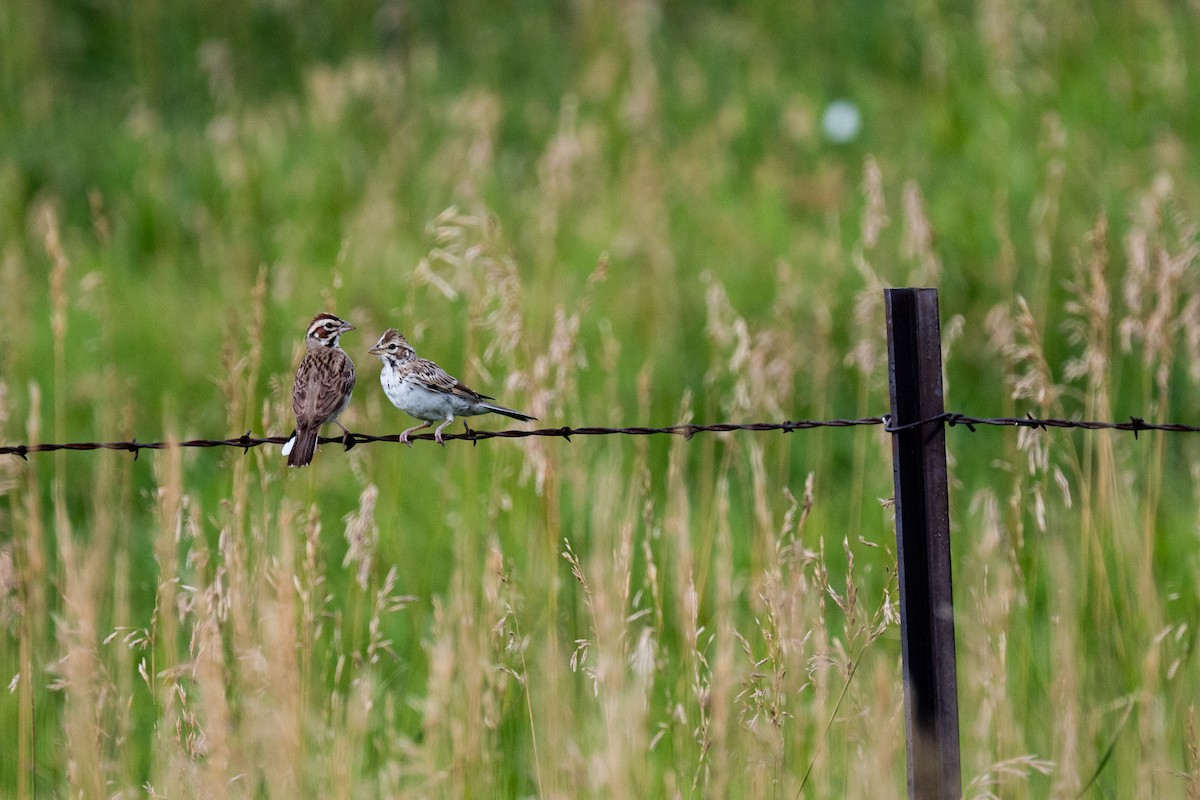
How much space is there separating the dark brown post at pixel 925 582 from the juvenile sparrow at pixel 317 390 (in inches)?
70.3

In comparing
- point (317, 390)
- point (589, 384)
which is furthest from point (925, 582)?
point (589, 384)

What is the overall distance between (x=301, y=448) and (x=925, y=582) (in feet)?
6.59

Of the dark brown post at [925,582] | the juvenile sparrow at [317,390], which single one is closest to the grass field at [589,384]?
the dark brown post at [925,582]

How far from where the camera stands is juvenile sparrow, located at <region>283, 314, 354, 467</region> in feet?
13.4

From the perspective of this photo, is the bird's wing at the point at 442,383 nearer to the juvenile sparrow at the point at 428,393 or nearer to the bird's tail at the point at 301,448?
the juvenile sparrow at the point at 428,393

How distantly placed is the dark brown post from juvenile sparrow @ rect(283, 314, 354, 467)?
1785mm

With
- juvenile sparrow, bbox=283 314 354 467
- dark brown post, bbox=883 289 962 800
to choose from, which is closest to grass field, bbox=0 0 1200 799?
dark brown post, bbox=883 289 962 800

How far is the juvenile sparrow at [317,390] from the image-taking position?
4.09 meters

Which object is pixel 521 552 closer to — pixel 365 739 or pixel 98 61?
pixel 365 739

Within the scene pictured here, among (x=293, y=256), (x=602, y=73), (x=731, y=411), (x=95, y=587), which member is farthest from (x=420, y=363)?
(x=602, y=73)

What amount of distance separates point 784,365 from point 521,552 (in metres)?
1.29

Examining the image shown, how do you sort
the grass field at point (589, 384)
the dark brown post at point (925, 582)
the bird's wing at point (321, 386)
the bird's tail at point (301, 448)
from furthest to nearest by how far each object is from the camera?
the bird's wing at point (321, 386)
the bird's tail at point (301, 448)
the grass field at point (589, 384)
the dark brown post at point (925, 582)

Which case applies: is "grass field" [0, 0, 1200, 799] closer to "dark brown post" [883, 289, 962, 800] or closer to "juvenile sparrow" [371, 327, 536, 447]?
"dark brown post" [883, 289, 962, 800]

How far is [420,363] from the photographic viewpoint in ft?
14.4
